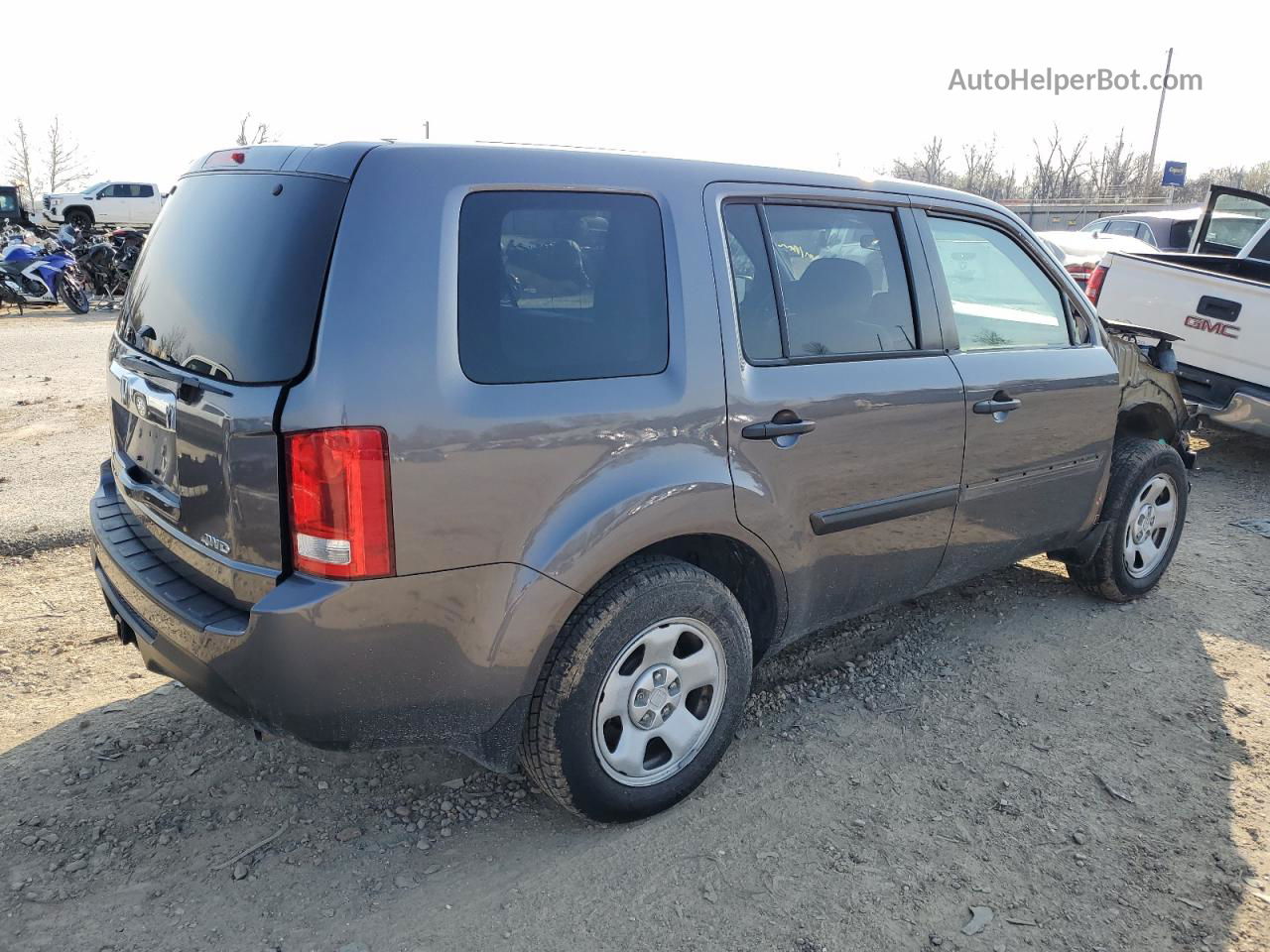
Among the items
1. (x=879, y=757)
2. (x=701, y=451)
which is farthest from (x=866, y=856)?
(x=701, y=451)

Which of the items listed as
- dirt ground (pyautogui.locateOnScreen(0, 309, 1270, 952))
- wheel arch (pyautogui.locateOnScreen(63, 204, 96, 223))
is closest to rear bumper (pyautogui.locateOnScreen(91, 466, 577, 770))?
dirt ground (pyautogui.locateOnScreen(0, 309, 1270, 952))

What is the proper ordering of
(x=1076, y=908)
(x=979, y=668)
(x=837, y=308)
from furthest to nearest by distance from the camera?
(x=979, y=668)
(x=837, y=308)
(x=1076, y=908)

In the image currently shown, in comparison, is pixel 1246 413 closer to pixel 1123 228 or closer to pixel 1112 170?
pixel 1123 228

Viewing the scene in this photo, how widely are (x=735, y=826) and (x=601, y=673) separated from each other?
69cm

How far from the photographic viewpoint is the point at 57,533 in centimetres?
495

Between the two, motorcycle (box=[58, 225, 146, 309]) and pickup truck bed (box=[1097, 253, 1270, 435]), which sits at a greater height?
pickup truck bed (box=[1097, 253, 1270, 435])

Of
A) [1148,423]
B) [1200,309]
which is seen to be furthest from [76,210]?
[1148,423]

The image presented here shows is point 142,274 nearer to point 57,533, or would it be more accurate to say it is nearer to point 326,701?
point 326,701

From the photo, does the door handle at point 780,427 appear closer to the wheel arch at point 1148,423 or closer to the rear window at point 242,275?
the rear window at point 242,275

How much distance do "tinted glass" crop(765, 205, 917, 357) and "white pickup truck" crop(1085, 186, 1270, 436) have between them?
12.2 feet

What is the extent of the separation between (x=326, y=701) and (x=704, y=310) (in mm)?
1457

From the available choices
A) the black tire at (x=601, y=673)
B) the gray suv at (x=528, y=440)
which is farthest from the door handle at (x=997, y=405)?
the black tire at (x=601, y=673)

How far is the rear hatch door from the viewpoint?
2.20 m

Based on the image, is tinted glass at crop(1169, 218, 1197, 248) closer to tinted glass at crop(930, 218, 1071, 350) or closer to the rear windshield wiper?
tinted glass at crop(930, 218, 1071, 350)
